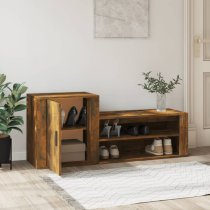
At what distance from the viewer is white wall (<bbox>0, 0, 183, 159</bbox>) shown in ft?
15.0

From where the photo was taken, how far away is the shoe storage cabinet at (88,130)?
168 inches

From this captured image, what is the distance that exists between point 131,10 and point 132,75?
1.89ft

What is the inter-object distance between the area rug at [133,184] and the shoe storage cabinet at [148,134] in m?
0.31

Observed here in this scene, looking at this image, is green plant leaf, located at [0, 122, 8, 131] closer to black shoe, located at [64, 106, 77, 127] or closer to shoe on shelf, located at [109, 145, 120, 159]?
black shoe, located at [64, 106, 77, 127]

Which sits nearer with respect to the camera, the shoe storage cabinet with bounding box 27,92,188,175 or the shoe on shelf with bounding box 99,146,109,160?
the shoe storage cabinet with bounding box 27,92,188,175

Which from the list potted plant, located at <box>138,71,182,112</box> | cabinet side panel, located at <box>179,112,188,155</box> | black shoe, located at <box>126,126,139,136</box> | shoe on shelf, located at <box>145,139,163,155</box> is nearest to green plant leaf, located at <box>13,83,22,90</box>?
black shoe, located at <box>126,126,139,136</box>

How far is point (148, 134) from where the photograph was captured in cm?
477

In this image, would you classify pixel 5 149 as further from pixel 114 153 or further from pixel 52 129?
pixel 114 153

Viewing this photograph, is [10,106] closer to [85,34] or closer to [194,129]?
[85,34]

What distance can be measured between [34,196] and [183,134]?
5.69 ft

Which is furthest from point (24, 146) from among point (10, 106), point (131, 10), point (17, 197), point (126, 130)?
point (131, 10)

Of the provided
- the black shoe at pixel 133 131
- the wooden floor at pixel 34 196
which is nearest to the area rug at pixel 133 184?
the wooden floor at pixel 34 196

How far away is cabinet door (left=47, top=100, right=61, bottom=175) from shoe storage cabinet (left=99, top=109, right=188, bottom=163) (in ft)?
1.53

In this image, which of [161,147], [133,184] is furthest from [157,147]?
[133,184]
